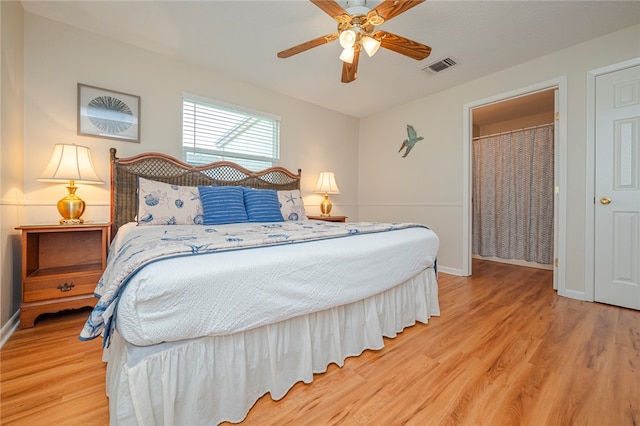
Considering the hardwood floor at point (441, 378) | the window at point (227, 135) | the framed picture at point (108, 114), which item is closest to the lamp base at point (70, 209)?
the framed picture at point (108, 114)

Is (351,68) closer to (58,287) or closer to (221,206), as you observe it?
(221,206)

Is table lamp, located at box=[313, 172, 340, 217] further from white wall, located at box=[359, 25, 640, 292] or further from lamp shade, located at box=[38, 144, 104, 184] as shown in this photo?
lamp shade, located at box=[38, 144, 104, 184]

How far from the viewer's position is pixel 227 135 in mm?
3191

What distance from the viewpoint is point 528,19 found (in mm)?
2189

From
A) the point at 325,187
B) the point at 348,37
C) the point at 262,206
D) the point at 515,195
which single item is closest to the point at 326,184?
the point at 325,187

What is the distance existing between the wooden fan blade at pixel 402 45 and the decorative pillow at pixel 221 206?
1.82 metres

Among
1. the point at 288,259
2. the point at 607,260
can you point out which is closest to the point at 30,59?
the point at 288,259

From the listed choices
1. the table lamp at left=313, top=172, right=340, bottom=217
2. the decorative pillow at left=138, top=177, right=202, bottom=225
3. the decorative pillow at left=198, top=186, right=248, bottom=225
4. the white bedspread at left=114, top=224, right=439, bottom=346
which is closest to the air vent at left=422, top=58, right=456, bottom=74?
the table lamp at left=313, top=172, right=340, bottom=217

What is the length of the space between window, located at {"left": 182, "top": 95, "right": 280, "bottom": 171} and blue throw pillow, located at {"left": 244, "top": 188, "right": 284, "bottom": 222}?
77 centimetres

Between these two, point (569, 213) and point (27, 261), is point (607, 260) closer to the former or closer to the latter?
point (569, 213)

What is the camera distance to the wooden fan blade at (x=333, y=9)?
5.36ft

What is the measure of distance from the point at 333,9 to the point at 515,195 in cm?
388

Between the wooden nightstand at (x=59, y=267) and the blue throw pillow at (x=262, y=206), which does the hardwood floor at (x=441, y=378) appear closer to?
the wooden nightstand at (x=59, y=267)

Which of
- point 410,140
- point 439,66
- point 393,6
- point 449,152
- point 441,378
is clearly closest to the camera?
point 441,378
